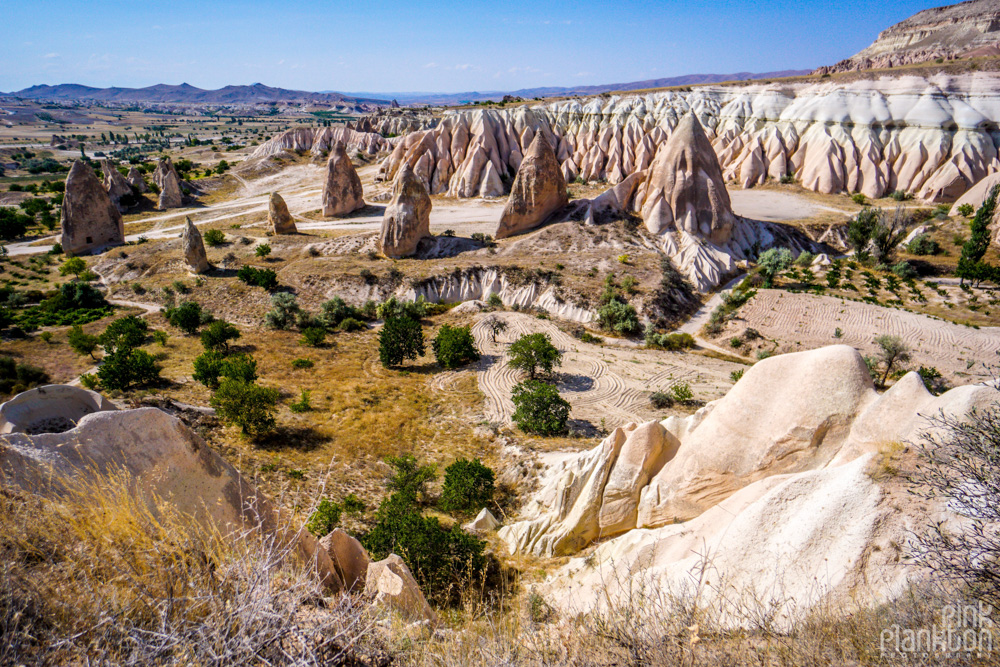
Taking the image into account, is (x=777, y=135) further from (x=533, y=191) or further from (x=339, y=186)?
(x=339, y=186)

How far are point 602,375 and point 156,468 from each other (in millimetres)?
17077

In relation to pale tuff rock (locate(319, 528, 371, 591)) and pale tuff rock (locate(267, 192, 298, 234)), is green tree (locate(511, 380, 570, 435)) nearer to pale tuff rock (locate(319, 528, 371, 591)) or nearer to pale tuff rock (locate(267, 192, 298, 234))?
pale tuff rock (locate(319, 528, 371, 591))

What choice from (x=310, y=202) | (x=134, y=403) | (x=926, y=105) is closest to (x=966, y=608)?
(x=134, y=403)

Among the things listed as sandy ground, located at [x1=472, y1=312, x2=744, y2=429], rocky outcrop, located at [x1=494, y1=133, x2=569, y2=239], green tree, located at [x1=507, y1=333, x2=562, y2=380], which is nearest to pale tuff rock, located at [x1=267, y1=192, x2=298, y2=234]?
rocky outcrop, located at [x1=494, y1=133, x2=569, y2=239]

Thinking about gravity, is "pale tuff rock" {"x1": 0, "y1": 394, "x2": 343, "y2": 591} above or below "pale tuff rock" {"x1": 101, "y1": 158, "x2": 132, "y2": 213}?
below

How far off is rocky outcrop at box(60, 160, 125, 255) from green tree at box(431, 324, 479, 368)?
3386 centimetres

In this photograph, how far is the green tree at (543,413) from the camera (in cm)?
1560

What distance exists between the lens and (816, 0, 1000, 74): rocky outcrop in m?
73.3

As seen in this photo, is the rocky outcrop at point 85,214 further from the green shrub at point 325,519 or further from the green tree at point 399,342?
the green shrub at point 325,519

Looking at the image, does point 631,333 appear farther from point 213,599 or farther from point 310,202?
point 310,202

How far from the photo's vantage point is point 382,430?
15797 millimetres

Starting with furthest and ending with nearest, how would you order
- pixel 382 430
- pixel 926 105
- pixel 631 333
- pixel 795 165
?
pixel 795 165
pixel 926 105
pixel 631 333
pixel 382 430

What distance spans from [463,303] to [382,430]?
1367 cm

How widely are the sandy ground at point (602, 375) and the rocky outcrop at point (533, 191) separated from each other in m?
12.4
